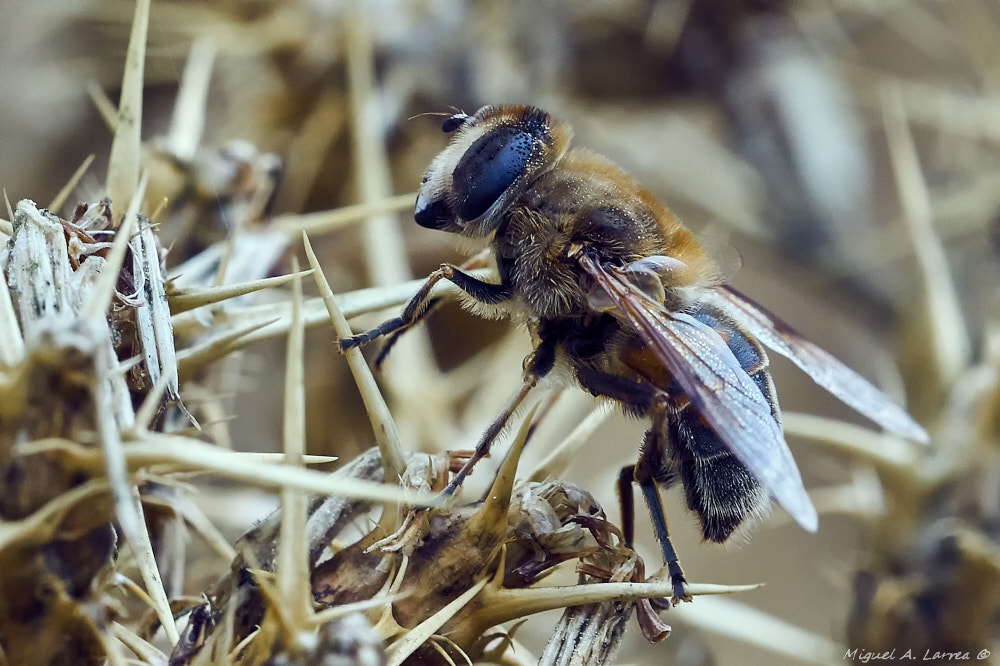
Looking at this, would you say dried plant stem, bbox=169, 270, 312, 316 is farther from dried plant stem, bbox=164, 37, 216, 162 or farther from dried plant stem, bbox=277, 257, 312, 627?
dried plant stem, bbox=164, 37, 216, 162

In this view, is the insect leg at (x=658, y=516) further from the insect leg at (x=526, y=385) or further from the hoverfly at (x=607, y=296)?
the insect leg at (x=526, y=385)

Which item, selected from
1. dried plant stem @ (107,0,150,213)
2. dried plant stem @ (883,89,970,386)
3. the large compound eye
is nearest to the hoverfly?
the large compound eye

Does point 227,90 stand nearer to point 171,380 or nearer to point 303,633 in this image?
point 171,380

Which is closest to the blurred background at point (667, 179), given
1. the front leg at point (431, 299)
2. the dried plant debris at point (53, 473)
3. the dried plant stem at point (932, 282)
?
the dried plant stem at point (932, 282)

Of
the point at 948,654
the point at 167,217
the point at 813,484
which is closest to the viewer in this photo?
the point at 167,217

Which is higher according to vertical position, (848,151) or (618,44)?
(618,44)

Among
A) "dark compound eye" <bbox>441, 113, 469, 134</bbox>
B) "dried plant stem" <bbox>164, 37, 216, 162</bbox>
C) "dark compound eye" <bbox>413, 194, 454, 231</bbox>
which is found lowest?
"dark compound eye" <bbox>413, 194, 454, 231</bbox>

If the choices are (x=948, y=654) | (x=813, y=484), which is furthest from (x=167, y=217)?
(x=813, y=484)

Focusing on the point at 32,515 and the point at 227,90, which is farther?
the point at 227,90

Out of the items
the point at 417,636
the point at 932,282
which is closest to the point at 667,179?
the point at 932,282
